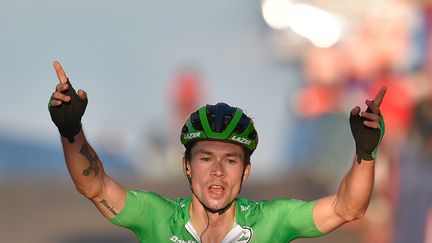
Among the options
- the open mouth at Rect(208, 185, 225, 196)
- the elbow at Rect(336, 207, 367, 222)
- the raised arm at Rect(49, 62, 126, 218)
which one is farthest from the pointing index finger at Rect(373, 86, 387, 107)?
the raised arm at Rect(49, 62, 126, 218)

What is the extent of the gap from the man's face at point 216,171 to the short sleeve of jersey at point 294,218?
324mm

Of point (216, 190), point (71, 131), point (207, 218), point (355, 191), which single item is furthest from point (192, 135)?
point (355, 191)

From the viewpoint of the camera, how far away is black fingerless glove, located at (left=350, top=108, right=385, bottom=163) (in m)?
7.60

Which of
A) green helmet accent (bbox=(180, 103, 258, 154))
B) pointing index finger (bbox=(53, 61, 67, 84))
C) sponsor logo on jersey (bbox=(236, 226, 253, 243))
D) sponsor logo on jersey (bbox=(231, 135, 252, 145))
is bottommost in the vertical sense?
sponsor logo on jersey (bbox=(236, 226, 253, 243))

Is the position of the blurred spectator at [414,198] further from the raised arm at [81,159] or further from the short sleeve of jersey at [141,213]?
the raised arm at [81,159]

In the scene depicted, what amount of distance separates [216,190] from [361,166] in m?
0.90

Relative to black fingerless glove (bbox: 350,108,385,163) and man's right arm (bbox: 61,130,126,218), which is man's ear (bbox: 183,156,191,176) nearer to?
man's right arm (bbox: 61,130,126,218)

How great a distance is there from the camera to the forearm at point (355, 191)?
7.66 m

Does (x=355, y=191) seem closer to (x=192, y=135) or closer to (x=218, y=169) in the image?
(x=218, y=169)

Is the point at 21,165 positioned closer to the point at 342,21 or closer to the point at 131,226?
the point at 342,21

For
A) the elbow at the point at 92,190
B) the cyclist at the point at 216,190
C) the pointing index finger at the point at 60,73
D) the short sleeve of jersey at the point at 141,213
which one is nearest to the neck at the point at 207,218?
the cyclist at the point at 216,190

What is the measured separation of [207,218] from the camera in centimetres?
805

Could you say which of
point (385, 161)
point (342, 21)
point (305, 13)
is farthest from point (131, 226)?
point (305, 13)

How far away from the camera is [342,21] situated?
114ft
